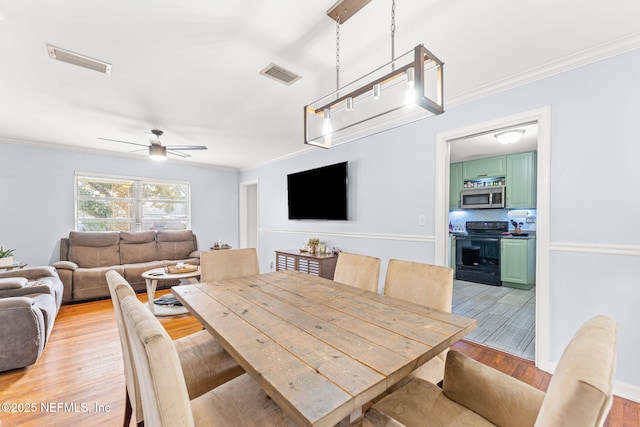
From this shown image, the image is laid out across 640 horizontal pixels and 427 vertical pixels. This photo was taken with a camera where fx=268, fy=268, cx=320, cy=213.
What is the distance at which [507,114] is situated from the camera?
2.35 meters

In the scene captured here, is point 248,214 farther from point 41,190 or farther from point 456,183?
point 456,183

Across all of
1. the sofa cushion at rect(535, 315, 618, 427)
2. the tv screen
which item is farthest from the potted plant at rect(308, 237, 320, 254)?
the sofa cushion at rect(535, 315, 618, 427)

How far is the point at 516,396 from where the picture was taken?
977 millimetres

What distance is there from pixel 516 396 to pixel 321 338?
29.0 inches

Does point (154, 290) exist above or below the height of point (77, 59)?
below

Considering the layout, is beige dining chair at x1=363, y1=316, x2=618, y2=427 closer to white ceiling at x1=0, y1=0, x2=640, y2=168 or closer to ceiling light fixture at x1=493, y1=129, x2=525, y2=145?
white ceiling at x1=0, y1=0, x2=640, y2=168

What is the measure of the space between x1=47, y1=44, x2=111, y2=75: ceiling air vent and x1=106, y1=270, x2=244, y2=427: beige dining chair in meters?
1.74

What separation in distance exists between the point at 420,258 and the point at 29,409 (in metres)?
3.26

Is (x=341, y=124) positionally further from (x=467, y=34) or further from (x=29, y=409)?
(x=29, y=409)

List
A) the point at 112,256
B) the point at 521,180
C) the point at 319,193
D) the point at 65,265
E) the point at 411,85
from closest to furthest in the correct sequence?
the point at 411,85 < the point at 65,265 < the point at 319,193 < the point at 112,256 < the point at 521,180

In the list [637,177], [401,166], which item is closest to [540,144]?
[637,177]

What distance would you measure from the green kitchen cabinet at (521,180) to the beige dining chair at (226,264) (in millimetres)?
4831

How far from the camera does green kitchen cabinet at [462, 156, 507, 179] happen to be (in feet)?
16.6

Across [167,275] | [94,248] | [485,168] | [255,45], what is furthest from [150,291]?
[485,168]
